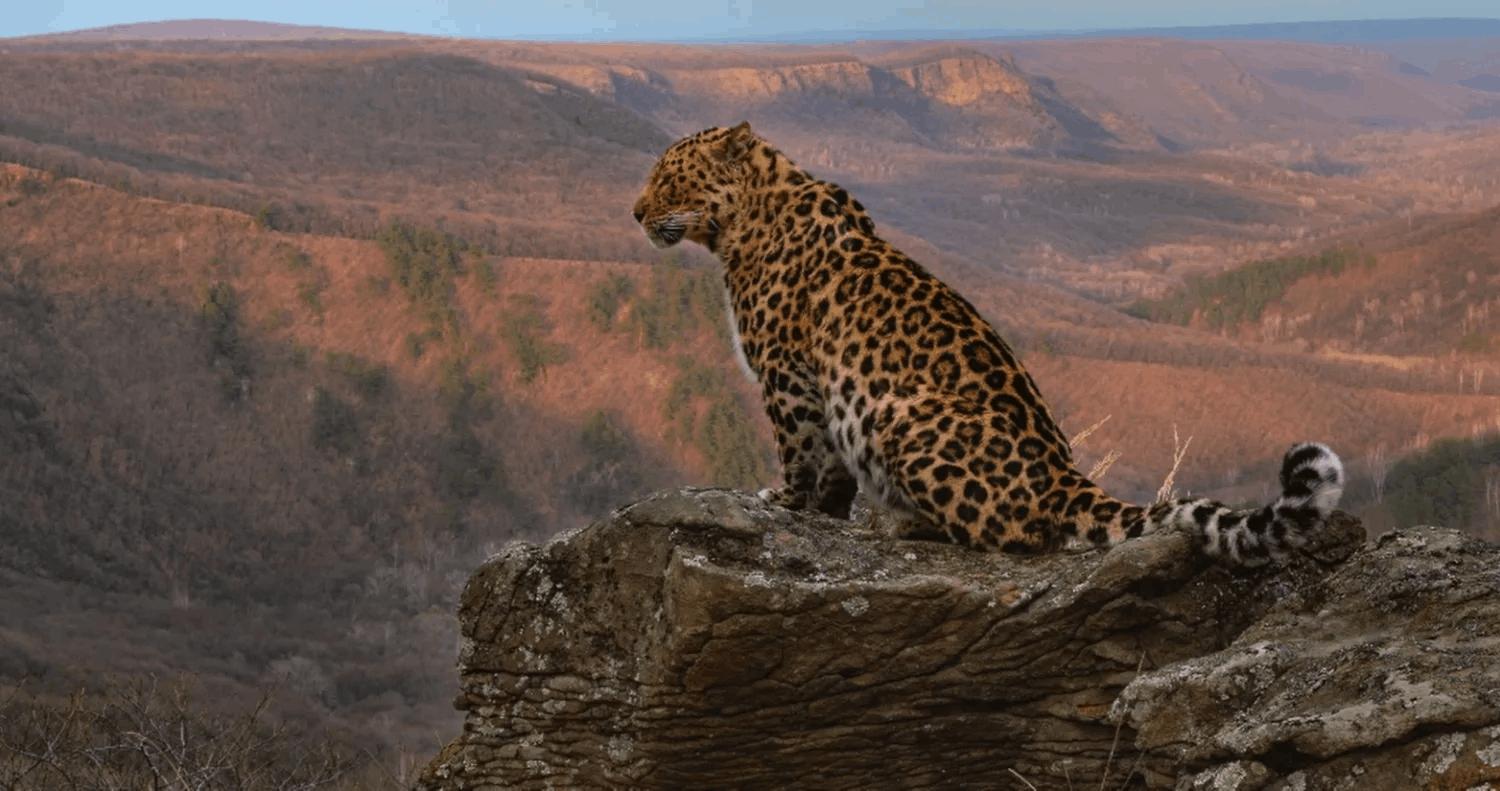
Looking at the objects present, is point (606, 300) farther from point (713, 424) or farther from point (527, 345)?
point (713, 424)

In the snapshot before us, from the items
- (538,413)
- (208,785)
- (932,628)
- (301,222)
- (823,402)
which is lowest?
(538,413)

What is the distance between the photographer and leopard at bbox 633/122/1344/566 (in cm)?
999

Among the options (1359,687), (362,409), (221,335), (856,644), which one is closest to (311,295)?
(221,335)

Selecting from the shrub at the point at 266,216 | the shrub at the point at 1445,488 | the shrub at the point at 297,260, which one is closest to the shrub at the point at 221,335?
the shrub at the point at 297,260

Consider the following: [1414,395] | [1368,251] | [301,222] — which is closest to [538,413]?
[301,222]

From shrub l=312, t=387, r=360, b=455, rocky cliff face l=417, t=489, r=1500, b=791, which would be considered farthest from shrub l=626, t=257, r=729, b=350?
rocky cliff face l=417, t=489, r=1500, b=791

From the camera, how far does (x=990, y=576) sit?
10078mm

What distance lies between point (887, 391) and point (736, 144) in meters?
2.54

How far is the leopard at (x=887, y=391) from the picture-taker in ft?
32.8

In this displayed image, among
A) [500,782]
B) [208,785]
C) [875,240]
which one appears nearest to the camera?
[500,782]

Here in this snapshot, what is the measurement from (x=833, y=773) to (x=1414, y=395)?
137 meters

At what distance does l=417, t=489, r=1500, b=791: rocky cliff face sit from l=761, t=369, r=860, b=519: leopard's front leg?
0.84 m

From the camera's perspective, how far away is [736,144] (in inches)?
493

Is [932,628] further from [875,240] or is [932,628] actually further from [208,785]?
[208,785]
